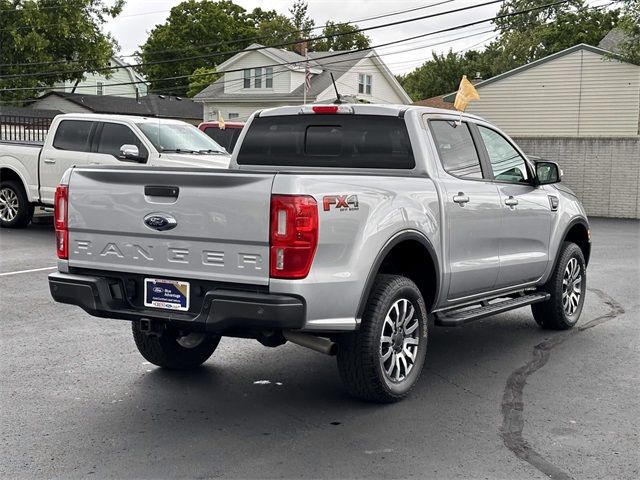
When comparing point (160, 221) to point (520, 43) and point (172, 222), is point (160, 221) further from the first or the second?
point (520, 43)

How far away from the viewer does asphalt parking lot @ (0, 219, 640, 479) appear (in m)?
4.62

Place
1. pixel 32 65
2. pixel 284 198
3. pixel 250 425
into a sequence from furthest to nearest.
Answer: pixel 32 65 → pixel 250 425 → pixel 284 198

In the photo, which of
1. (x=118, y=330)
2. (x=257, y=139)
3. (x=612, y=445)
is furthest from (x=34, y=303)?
(x=612, y=445)

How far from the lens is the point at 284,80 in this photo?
1971 inches

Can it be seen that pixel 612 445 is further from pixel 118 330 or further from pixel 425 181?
pixel 118 330

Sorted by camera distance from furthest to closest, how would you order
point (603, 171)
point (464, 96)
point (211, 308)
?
point (603, 171)
point (464, 96)
point (211, 308)

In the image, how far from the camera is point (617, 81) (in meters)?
30.1

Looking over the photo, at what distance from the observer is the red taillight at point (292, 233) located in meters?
4.86

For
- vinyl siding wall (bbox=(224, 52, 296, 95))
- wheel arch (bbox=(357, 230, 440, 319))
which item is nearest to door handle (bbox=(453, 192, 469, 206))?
wheel arch (bbox=(357, 230, 440, 319))

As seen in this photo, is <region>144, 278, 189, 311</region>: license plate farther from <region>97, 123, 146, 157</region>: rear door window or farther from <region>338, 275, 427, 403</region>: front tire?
<region>97, 123, 146, 157</region>: rear door window

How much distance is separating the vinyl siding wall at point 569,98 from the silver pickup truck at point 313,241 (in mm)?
24648

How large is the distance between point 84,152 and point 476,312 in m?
9.81

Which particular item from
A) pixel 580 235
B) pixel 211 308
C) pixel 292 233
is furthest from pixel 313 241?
pixel 580 235

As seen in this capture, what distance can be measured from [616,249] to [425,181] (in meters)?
10.5
